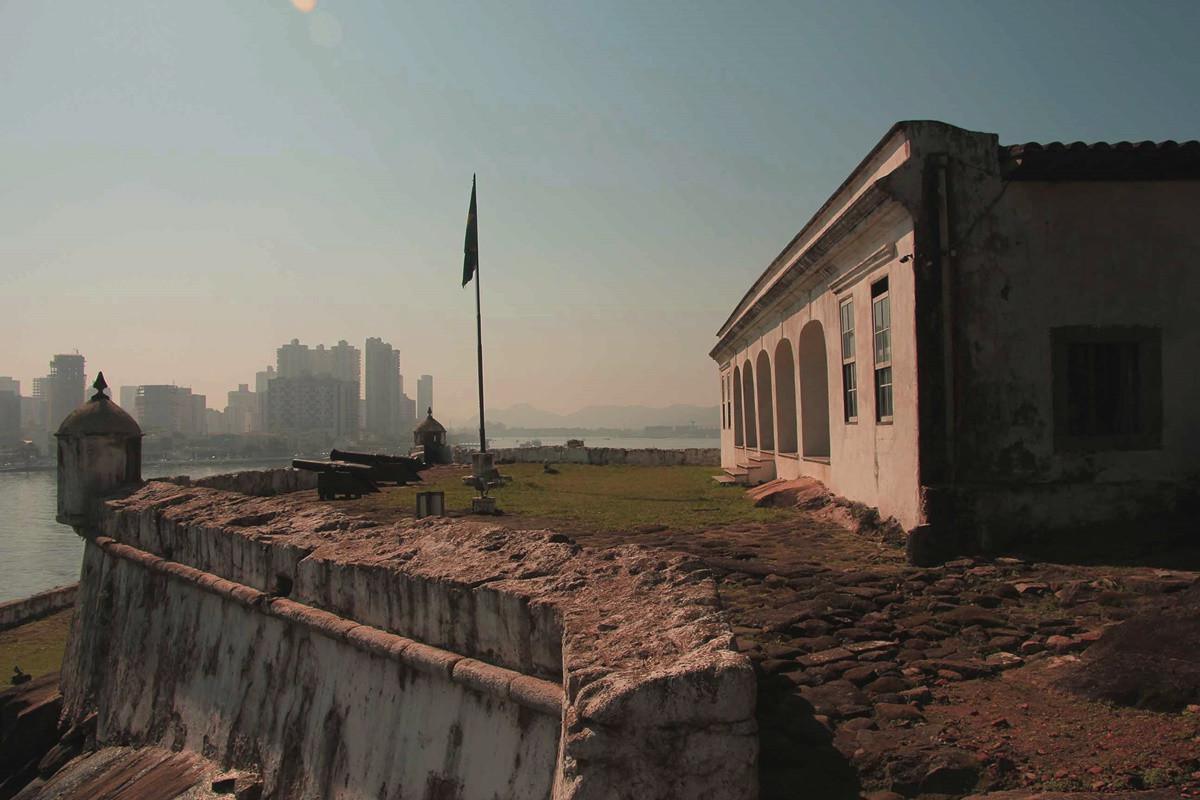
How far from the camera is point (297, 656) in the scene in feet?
19.2

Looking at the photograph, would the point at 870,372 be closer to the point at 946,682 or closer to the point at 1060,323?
the point at 1060,323

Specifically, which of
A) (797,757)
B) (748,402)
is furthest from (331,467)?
(797,757)

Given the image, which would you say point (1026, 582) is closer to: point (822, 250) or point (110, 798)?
point (822, 250)

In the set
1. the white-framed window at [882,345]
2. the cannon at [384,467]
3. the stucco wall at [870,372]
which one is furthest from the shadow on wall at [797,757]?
the cannon at [384,467]

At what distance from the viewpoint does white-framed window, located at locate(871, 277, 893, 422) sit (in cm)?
966

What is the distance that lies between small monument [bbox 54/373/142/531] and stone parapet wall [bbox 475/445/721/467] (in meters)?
17.7

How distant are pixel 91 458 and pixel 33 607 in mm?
14180

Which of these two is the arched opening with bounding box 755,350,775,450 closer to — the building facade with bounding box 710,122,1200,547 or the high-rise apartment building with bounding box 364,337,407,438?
the building facade with bounding box 710,122,1200,547

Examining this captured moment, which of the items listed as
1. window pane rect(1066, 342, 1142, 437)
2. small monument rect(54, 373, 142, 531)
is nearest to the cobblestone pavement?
window pane rect(1066, 342, 1142, 437)

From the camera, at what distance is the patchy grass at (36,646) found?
1611 centimetres

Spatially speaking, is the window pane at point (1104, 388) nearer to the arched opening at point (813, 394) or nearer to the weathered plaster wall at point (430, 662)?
the arched opening at point (813, 394)

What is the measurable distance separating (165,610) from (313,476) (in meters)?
12.8

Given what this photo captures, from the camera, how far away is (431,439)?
94.8 feet

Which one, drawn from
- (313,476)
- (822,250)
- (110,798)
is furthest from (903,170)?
(313,476)
